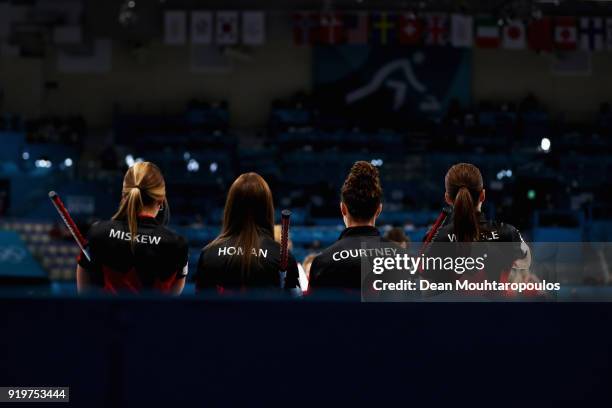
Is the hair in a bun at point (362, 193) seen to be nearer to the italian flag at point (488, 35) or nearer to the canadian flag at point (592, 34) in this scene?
the italian flag at point (488, 35)

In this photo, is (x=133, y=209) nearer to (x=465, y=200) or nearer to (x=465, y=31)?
(x=465, y=200)

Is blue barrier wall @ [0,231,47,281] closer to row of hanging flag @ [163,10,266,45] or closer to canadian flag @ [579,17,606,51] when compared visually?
row of hanging flag @ [163,10,266,45]

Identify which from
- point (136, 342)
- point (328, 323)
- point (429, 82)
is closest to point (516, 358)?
point (328, 323)

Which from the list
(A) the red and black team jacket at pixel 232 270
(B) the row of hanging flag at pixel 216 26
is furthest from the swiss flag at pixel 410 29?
(A) the red and black team jacket at pixel 232 270

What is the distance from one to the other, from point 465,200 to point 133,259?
153 centimetres

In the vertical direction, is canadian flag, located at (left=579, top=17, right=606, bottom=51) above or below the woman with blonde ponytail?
above

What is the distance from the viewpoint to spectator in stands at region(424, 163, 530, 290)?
3260mm

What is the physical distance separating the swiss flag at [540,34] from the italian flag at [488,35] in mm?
816

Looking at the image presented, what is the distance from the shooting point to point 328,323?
80.4 inches

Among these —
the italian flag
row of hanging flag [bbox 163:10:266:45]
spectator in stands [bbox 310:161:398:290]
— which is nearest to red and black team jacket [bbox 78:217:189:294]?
spectator in stands [bbox 310:161:398:290]

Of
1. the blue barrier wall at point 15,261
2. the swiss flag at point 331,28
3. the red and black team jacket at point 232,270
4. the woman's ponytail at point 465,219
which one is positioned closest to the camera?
the red and black team jacket at point 232,270

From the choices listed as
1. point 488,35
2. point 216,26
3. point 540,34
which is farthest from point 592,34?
point 216,26

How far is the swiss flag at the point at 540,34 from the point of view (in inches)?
738

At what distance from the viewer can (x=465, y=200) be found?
10.9ft
